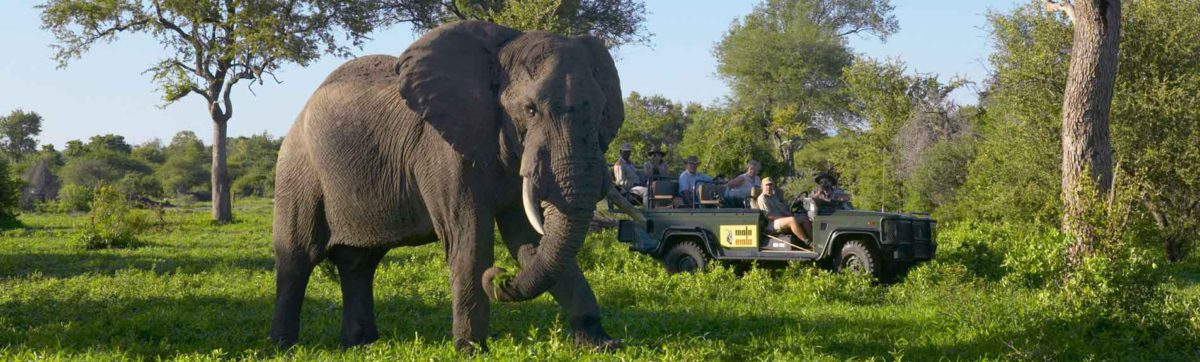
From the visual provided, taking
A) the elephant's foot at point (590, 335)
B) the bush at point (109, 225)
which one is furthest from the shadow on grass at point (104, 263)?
the elephant's foot at point (590, 335)

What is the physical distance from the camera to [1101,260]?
8367 mm

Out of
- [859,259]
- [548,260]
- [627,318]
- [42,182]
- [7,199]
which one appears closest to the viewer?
[548,260]

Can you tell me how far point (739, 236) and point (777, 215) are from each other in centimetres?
55

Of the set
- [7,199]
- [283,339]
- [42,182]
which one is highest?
[42,182]

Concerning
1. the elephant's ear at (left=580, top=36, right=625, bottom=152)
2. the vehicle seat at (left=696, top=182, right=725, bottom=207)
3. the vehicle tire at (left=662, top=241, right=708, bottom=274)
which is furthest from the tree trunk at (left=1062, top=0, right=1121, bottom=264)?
the elephant's ear at (left=580, top=36, right=625, bottom=152)

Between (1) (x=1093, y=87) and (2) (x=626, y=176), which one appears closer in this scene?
(1) (x=1093, y=87)

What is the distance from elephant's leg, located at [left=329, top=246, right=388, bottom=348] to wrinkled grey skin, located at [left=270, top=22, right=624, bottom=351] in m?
0.13

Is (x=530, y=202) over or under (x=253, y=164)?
under

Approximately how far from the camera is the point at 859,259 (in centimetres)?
1331

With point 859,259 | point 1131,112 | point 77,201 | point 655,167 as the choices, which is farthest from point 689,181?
point 77,201

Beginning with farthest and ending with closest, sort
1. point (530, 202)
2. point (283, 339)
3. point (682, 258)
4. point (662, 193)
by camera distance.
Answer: point (662, 193)
point (682, 258)
point (283, 339)
point (530, 202)

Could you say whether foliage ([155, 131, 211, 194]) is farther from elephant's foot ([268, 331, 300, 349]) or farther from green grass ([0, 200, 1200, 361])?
elephant's foot ([268, 331, 300, 349])

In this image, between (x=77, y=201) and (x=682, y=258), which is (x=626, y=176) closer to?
(x=682, y=258)

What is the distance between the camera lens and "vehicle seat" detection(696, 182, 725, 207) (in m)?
14.8
